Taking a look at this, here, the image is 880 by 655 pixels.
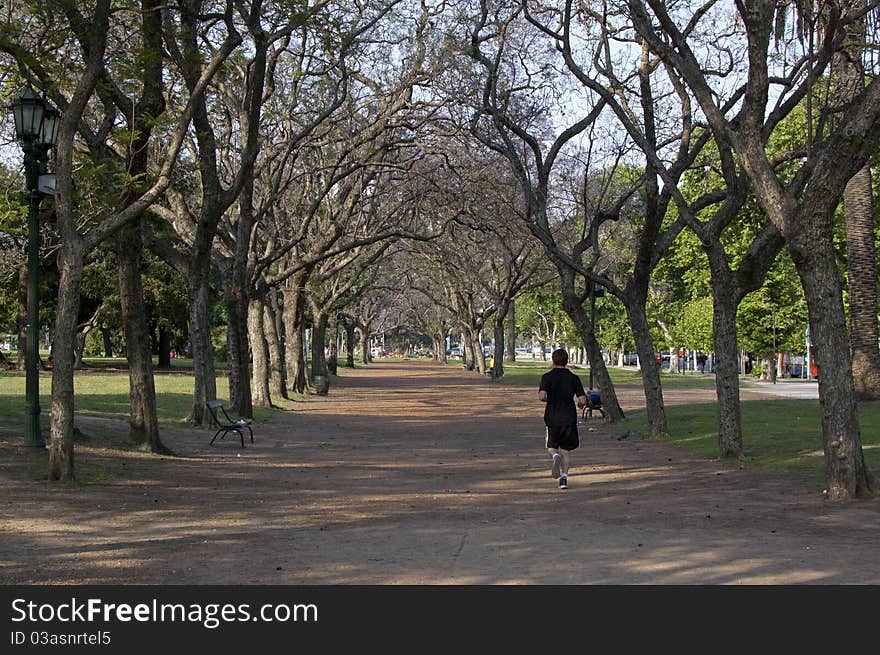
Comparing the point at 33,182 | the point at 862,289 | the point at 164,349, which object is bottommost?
the point at 164,349

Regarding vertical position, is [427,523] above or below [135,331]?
below

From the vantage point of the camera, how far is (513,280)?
4950 cm

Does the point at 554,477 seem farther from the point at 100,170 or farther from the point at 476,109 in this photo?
the point at 476,109

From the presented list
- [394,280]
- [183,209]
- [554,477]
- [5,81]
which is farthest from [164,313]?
[554,477]

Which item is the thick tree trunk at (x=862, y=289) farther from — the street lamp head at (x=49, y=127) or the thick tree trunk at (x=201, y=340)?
the street lamp head at (x=49, y=127)

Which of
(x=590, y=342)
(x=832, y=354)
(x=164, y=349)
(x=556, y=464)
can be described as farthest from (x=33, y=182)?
(x=164, y=349)

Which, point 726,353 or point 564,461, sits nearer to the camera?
point 564,461

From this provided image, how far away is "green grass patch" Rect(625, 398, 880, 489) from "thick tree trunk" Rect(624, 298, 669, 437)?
424 millimetres

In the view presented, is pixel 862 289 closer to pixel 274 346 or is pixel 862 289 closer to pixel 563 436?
pixel 563 436

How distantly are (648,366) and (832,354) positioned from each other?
7.87 metres

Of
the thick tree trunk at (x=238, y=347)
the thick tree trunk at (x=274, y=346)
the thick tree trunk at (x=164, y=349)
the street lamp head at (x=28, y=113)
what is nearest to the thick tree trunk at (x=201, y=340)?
the thick tree trunk at (x=238, y=347)

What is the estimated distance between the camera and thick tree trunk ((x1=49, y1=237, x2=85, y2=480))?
1136 cm

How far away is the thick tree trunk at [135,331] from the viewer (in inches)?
587

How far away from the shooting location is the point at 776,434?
1808 cm
